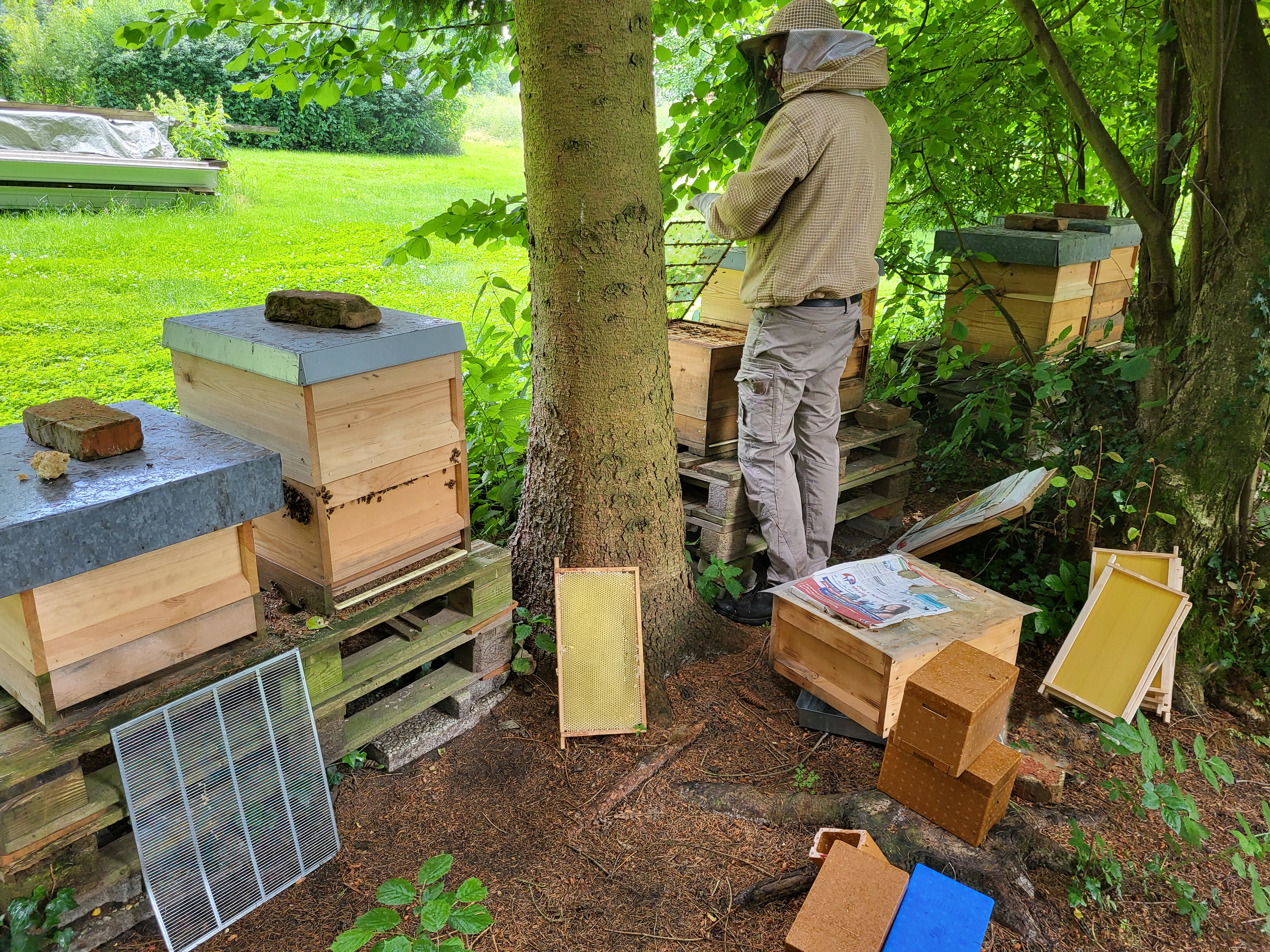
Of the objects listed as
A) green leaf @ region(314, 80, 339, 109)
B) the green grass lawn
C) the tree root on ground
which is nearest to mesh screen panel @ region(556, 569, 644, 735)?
the tree root on ground

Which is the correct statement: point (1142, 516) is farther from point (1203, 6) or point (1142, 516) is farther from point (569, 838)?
point (569, 838)

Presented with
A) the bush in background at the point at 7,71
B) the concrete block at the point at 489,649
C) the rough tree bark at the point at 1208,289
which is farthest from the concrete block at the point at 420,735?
the bush in background at the point at 7,71

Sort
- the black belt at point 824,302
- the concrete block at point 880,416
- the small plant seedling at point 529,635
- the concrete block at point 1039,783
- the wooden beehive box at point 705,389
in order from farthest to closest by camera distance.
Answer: the concrete block at point 880,416 < the wooden beehive box at point 705,389 < the black belt at point 824,302 < the small plant seedling at point 529,635 < the concrete block at point 1039,783

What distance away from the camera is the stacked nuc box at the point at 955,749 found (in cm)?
225

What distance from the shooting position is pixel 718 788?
255cm

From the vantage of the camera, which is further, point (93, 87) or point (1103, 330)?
point (93, 87)

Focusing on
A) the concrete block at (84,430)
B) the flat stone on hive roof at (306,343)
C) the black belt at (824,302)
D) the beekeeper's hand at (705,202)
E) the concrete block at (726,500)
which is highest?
the beekeeper's hand at (705,202)

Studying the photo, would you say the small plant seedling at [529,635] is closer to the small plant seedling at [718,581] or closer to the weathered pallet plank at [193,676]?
the weathered pallet plank at [193,676]

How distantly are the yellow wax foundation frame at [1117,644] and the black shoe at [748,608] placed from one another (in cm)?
108

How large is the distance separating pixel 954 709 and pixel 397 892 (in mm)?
1434

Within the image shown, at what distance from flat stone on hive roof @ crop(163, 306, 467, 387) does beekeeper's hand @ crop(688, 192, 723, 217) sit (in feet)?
5.03

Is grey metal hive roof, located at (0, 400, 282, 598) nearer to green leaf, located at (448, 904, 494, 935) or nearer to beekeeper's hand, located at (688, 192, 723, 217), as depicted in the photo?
green leaf, located at (448, 904, 494, 935)

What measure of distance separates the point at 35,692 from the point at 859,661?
219 centimetres

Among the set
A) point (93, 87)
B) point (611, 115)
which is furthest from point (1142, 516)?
point (93, 87)
